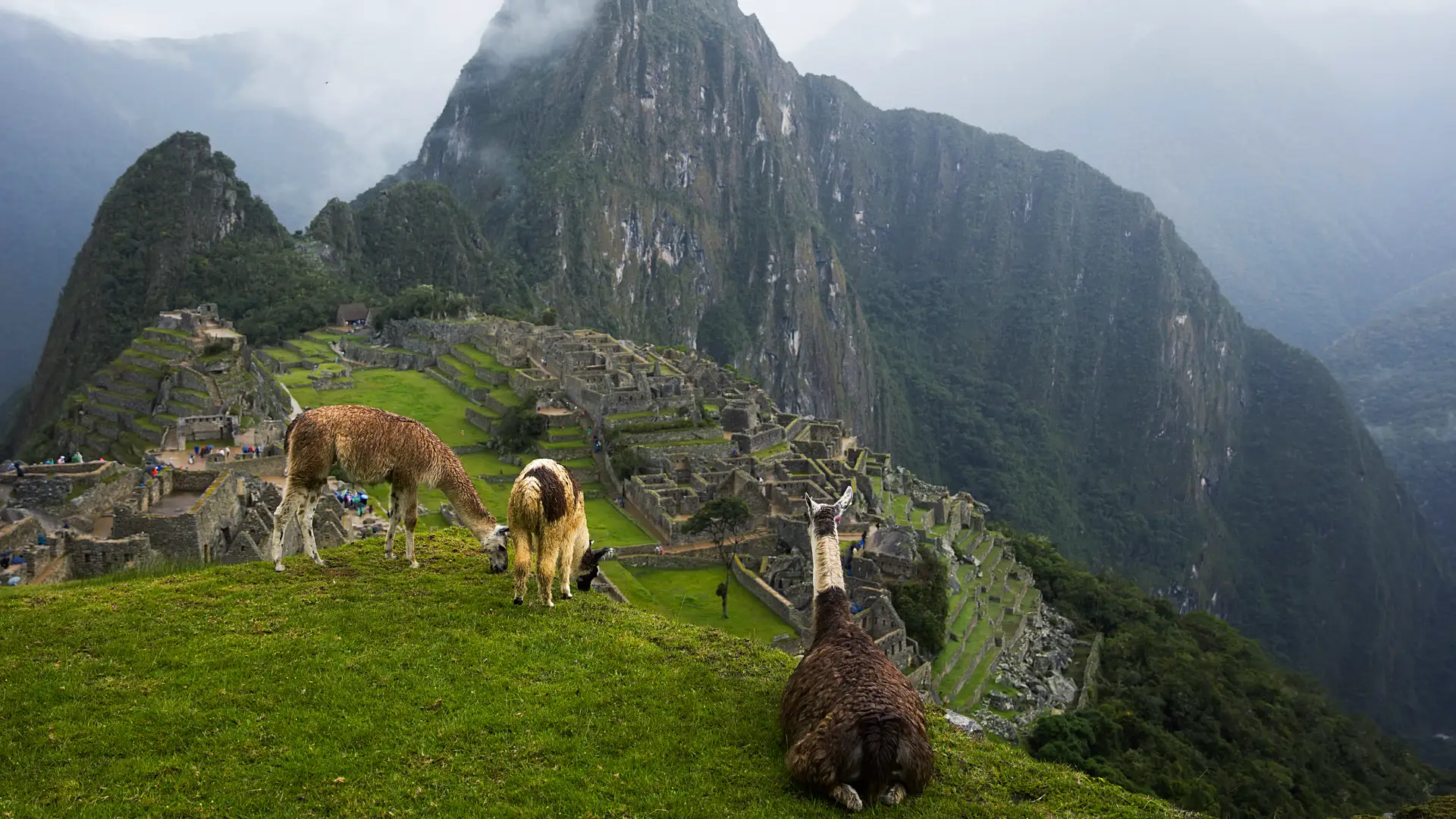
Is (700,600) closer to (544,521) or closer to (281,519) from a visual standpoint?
(281,519)

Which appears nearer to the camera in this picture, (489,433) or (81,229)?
(489,433)

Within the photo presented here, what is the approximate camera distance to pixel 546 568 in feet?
31.5

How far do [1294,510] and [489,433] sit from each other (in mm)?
135285

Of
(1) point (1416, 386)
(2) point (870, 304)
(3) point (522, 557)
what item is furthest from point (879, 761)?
(2) point (870, 304)

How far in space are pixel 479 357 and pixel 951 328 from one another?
491 ft

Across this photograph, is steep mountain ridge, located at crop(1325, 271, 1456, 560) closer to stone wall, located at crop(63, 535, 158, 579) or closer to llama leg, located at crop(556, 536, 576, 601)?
llama leg, located at crop(556, 536, 576, 601)

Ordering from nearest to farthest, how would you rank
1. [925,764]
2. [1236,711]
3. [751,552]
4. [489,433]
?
[925,764] < [751,552] < [1236,711] < [489,433]

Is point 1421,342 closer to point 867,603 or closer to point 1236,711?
point 1236,711

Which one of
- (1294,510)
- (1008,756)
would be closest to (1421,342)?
(1294,510)

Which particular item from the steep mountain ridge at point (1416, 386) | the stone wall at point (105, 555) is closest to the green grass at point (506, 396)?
the stone wall at point (105, 555)

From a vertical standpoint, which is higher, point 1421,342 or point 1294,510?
point 1421,342

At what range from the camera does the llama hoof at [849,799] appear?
248 inches

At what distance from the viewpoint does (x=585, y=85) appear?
138 m

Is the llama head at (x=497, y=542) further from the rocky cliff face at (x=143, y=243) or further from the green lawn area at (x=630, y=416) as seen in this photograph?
the rocky cliff face at (x=143, y=243)
